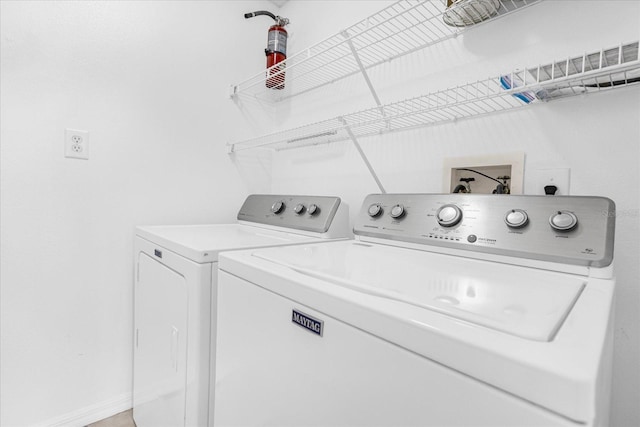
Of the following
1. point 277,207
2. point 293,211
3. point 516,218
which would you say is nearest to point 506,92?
point 516,218

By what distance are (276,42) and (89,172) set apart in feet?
3.99

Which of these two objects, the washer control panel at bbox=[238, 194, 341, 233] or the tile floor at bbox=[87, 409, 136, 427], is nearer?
the washer control panel at bbox=[238, 194, 341, 233]

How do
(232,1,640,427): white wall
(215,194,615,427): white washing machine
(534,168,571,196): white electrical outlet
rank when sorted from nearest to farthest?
(215,194,615,427): white washing machine → (232,1,640,427): white wall → (534,168,571,196): white electrical outlet

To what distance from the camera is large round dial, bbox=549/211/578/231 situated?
79cm

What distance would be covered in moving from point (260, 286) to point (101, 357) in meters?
Answer: 1.33

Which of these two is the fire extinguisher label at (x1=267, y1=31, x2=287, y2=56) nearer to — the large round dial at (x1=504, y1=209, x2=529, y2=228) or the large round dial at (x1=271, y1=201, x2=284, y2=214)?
the large round dial at (x1=271, y1=201, x2=284, y2=214)

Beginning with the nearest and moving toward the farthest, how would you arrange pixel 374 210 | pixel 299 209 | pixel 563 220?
pixel 563 220 → pixel 374 210 → pixel 299 209

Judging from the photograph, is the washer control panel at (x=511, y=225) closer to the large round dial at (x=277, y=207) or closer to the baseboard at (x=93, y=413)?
the large round dial at (x=277, y=207)

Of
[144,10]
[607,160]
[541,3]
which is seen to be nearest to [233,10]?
[144,10]

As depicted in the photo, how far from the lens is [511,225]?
2.88 ft

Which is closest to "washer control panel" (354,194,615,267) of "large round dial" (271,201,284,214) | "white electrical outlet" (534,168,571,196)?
"white electrical outlet" (534,168,571,196)

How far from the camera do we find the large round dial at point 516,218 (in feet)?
2.83

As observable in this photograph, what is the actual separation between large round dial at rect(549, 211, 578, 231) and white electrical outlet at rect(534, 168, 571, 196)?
0.25 m

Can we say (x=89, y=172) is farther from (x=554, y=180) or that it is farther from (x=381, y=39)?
(x=554, y=180)
